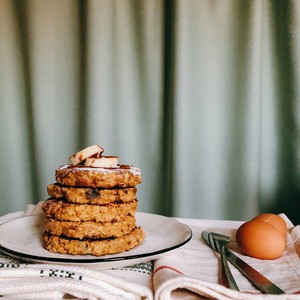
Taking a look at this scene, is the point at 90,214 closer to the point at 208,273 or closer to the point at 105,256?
the point at 105,256

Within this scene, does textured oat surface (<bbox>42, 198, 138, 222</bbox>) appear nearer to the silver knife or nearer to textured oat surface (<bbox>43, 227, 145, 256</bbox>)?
textured oat surface (<bbox>43, 227, 145, 256</bbox>)

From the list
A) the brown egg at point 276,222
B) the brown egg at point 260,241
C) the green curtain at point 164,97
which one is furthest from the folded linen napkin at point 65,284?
the green curtain at point 164,97

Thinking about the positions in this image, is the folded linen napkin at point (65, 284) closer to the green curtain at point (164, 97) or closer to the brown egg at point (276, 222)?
the brown egg at point (276, 222)

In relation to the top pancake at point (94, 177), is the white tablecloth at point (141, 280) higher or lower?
lower

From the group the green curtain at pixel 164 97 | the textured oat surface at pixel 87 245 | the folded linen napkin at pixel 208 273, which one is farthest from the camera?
the green curtain at pixel 164 97

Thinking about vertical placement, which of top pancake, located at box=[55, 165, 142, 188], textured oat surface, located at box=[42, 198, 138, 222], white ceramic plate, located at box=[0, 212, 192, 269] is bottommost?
white ceramic plate, located at box=[0, 212, 192, 269]

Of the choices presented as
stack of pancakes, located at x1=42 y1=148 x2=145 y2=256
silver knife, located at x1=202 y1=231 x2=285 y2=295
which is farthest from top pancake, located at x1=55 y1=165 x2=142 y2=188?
silver knife, located at x1=202 y1=231 x2=285 y2=295
